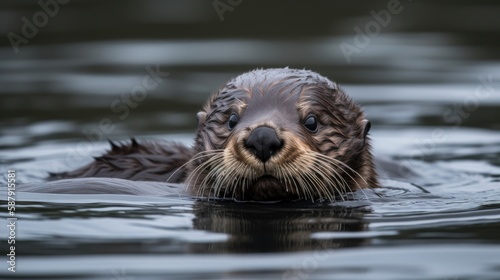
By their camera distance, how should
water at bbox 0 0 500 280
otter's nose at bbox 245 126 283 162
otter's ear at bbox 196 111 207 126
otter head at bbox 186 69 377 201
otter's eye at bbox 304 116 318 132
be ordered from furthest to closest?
otter's ear at bbox 196 111 207 126
otter's eye at bbox 304 116 318 132
otter head at bbox 186 69 377 201
otter's nose at bbox 245 126 283 162
water at bbox 0 0 500 280

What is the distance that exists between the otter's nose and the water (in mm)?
411

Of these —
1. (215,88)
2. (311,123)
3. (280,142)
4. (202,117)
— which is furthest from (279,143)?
A: (215,88)

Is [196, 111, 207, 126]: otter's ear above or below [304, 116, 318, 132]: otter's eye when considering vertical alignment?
above

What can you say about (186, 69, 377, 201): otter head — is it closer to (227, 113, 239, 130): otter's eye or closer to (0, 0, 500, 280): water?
(227, 113, 239, 130): otter's eye

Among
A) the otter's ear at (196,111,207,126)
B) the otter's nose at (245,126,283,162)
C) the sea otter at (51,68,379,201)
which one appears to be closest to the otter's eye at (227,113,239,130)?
the sea otter at (51,68,379,201)

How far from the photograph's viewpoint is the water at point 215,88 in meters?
5.61

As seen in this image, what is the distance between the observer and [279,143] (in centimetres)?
634

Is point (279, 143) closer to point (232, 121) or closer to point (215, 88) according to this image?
point (232, 121)

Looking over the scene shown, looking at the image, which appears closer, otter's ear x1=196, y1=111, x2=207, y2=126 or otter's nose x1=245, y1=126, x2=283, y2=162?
otter's nose x1=245, y1=126, x2=283, y2=162

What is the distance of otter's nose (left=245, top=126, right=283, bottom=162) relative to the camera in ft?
20.6

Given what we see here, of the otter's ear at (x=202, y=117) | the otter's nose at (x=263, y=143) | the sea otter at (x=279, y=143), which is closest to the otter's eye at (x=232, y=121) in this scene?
the sea otter at (x=279, y=143)

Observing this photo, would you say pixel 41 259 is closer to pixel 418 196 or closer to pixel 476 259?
pixel 476 259

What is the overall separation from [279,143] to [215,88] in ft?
18.9

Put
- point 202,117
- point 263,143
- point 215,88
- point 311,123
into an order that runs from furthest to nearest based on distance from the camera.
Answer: point 215,88
point 202,117
point 311,123
point 263,143
